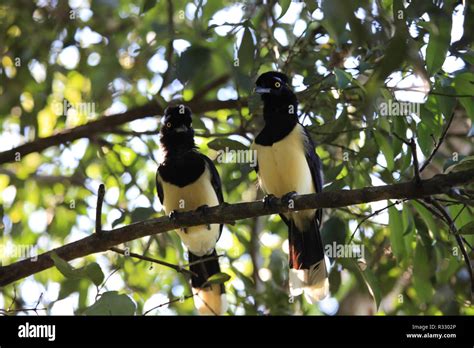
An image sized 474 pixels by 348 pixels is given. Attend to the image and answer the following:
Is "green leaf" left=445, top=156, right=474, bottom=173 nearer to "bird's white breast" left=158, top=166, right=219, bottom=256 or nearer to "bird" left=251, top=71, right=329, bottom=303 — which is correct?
"bird" left=251, top=71, right=329, bottom=303

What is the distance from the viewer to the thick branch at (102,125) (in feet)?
16.5

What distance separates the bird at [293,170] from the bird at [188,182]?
448mm

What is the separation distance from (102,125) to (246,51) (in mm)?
1624

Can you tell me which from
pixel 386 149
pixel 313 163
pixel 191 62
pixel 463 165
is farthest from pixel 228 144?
pixel 463 165

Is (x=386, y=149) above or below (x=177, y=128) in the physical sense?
below

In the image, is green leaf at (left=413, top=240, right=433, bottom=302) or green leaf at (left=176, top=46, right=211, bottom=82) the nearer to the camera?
green leaf at (left=176, top=46, right=211, bottom=82)

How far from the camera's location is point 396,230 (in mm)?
3900

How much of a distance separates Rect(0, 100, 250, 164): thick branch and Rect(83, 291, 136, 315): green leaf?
219 cm

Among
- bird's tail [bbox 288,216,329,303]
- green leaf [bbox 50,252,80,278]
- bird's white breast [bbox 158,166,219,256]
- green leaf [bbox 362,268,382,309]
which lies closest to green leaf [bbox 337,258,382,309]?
green leaf [bbox 362,268,382,309]

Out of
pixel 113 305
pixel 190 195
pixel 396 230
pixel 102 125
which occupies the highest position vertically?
pixel 102 125

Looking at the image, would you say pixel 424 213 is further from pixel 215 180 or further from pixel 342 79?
pixel 215 180

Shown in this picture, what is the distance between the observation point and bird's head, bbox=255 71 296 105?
4.18 meters

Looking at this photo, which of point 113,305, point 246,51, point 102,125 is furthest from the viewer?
point 102,125
